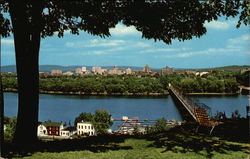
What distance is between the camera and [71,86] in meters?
105

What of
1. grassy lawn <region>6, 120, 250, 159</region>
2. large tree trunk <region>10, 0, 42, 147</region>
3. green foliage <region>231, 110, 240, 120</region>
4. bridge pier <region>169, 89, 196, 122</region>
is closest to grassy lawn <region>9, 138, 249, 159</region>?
grassy lawn <region>6, 120, 250, 159</region>

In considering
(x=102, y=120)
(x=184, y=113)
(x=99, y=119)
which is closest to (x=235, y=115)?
(x=184, y=113)

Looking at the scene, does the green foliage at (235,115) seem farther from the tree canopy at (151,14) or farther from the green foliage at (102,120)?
the green foliage at (102,120)

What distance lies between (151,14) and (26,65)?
3.02 metres

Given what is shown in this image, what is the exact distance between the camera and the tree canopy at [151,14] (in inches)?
247

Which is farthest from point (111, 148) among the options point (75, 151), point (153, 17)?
point (153, 17)

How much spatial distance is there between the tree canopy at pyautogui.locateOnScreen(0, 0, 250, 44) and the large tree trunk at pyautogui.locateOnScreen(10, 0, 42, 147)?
164 mm

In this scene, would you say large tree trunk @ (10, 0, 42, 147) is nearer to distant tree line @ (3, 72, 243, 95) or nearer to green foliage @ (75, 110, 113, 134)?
green foliage @ (75, 110, 113, 134)

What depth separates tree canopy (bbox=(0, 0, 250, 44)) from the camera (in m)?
6.27

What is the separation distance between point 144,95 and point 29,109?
298ft

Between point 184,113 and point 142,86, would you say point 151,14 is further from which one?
point 142,86

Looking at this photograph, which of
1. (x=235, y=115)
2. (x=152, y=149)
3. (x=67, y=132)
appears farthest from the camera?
(x=67, y=132)

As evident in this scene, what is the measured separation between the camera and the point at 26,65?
657 cm

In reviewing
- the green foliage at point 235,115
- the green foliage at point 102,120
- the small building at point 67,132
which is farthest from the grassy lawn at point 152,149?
the green foliage at point 102,120
